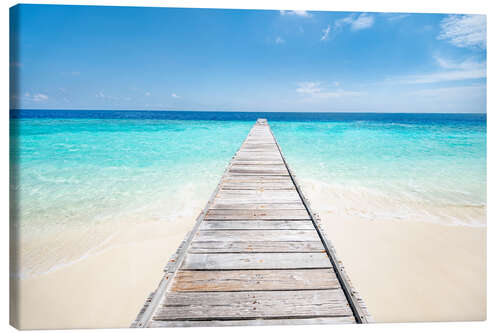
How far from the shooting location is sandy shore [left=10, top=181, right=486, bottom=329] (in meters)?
2.23

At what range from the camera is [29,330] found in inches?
78.4

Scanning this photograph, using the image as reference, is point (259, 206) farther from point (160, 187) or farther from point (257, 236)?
point (160, 187)

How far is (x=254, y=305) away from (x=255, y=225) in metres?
0.81

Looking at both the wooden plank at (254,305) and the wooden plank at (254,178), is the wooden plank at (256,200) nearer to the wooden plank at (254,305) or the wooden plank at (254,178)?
the wooden plank at (254,178)

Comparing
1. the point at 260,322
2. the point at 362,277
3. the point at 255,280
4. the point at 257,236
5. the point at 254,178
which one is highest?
the point at 254,178

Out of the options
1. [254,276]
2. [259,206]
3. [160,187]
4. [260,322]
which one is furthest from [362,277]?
[160,187]

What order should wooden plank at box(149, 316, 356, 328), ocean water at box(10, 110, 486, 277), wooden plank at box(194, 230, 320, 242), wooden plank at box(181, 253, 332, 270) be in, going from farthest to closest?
ocean water at box(10, 110, 486, 277)
wooden plank at box(194, 230, 320, 242)
wooden plank at box(181, 253, 332, 270)
wooden plank at box(149, 316, 356, 328)

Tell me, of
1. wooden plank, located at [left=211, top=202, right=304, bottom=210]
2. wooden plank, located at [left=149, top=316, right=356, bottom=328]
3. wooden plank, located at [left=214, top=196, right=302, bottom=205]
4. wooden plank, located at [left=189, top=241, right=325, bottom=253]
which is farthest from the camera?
wooden plank, located at [left=214, top=196, right=302, bottom=205]

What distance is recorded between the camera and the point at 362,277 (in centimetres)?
259

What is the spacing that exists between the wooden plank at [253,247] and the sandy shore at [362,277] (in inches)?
46.2

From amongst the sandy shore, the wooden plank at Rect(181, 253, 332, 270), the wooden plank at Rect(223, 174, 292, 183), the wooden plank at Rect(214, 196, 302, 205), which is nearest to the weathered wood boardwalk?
the wooden plank at Rect(181, 253, 332, 270)

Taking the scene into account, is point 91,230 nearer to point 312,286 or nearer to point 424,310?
point 312,286

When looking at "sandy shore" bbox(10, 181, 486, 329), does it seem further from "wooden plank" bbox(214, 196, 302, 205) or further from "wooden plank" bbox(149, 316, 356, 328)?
"wooden plank" bbox(149, 316, 356, 328)

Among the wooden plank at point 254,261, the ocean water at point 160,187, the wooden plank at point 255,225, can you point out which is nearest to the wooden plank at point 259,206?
the wooden plank at point 255,225
